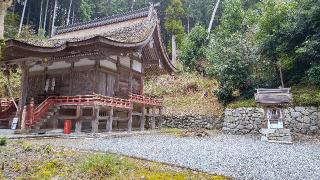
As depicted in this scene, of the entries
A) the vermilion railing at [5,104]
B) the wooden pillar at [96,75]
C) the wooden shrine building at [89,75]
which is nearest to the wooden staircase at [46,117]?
the wooden shrine building at [89,75]

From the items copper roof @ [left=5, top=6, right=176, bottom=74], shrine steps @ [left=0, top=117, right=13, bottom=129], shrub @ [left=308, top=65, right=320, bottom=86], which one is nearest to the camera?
copper roof @ [left=5, top=6, right=176, bottom=74]

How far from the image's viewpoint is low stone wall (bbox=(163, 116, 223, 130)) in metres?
19.8

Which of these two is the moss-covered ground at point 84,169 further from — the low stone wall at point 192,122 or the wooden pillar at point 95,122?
the low stone wall at point 192,122

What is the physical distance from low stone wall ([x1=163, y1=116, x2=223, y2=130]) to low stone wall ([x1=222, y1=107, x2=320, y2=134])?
1.15 metres

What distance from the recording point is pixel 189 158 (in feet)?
26.0

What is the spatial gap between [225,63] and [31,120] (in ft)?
41.2

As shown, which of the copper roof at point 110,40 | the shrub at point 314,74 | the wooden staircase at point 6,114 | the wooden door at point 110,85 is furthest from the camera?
the wooden door at point 110,85

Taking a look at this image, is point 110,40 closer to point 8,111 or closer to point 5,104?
point 8,111

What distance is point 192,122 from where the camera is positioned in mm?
20719

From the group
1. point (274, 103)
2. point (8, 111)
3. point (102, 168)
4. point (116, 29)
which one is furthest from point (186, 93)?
point (102, 168)

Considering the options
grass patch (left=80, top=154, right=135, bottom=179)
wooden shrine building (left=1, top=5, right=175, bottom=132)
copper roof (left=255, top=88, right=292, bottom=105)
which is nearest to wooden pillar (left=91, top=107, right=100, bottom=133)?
wooden shrine building (left=1, top=5, right=175, bottom=132)

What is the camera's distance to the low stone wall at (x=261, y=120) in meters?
15.8

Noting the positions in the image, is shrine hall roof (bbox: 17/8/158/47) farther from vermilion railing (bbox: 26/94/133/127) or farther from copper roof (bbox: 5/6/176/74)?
vermilion railing (bbox: 26/94/133/127)

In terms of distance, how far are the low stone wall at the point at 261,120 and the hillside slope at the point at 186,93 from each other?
1901 mm
